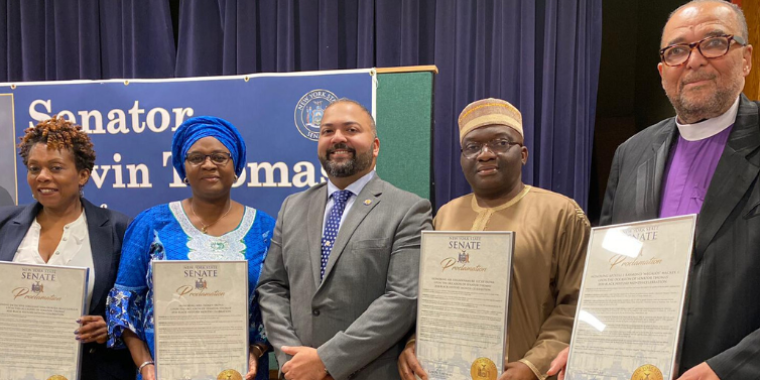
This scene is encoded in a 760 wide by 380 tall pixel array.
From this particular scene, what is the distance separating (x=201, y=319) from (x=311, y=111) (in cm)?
148

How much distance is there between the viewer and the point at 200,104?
335 cm

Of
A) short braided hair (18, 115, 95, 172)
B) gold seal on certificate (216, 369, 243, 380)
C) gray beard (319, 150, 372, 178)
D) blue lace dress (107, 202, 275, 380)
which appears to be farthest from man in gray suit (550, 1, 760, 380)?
short braided hair (18, 115, 95, 172)

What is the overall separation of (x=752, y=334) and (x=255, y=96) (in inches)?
103

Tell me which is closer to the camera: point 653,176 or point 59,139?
point 653,176

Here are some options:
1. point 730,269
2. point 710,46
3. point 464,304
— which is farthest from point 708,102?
point 464,304

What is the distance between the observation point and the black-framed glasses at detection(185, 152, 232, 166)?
2383 mm

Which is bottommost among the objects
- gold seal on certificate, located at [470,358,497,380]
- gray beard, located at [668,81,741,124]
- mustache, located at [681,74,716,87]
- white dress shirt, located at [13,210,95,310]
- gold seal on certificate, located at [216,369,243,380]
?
gold seal on certificate, located at [216,369,243,380]

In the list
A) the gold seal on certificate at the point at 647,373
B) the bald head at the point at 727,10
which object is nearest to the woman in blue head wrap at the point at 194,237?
the gold seal on certificate at the point at 647,373

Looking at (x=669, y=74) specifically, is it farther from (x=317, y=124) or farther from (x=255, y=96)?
(x=255, y=96)

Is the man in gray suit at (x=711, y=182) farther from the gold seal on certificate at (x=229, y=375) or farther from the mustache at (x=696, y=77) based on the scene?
the gold seal on certificate at (x=229, y=375)

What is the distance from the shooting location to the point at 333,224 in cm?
223

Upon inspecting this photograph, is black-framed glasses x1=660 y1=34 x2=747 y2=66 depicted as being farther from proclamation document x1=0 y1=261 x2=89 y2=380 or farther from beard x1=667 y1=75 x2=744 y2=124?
proclamation document x1=0 y1=261 x2=89 y2=380

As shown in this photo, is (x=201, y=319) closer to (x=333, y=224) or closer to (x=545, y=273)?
(x=333, y=224)

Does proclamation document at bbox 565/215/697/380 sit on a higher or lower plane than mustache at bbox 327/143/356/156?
lower
